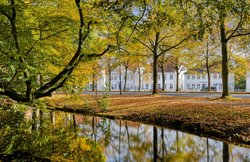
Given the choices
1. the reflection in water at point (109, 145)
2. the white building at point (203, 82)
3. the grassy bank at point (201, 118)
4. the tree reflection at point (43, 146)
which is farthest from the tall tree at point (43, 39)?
the white building at point (203, 82)

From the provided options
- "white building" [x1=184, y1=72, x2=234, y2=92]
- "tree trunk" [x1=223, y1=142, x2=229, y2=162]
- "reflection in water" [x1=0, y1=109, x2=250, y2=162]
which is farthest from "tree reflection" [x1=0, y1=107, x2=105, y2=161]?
"white building" [x1=184, y1=72, x2=234, y2=92]

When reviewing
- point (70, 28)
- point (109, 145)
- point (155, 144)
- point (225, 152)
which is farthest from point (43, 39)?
point (225, 152)

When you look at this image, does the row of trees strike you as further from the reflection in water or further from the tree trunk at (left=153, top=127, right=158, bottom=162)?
the tree trunk at (left=153, top=127, right=158, bottom=162)

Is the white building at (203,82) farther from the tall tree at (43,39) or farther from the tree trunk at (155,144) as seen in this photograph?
the tall tree at (43,39)

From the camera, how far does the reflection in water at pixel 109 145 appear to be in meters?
9.47

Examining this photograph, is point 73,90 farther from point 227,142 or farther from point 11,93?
point 227,142

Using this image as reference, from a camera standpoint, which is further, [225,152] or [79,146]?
[79,146]

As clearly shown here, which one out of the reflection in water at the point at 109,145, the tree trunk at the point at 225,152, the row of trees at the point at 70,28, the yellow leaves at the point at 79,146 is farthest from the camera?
the yellow leaves at the point at 79,146

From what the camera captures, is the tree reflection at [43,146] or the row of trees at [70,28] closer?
the row of trees at [70,28]

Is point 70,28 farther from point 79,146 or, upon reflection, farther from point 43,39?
point 79,146

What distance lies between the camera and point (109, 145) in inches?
464

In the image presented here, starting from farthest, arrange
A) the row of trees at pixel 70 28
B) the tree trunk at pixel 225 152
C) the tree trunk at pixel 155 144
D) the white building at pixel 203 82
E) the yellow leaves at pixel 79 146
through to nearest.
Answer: the white building at pixel 203 82 < the yellow leaves at pixel 79 146 < the tree trunk at pixel 155 144 < the row of trees at pixel 70 28 < the tree trunk at pixel 225 152

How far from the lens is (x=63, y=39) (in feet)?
44.7

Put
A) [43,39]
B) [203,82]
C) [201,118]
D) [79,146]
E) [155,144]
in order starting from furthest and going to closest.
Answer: [203,82] → [201,118] → [43,39] → [155,144] → [79,146]
